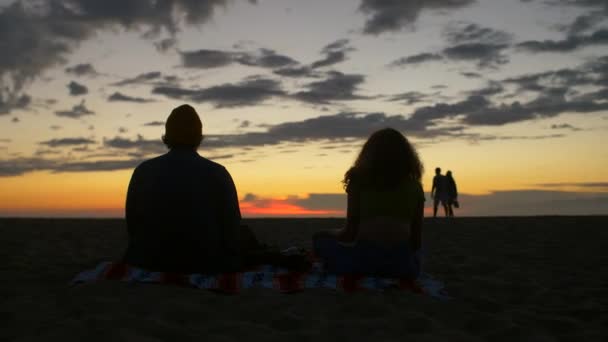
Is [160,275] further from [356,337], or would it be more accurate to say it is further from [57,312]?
[356,337]

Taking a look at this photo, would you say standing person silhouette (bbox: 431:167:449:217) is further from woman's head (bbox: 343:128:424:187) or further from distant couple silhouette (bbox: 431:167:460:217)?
woman's head (bbox: 343:128:424:187)

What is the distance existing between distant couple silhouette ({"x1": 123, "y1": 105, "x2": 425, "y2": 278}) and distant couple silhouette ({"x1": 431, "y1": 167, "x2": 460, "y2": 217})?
16289 millimetres

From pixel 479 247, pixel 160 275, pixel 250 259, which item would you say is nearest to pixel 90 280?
pixel 160 275

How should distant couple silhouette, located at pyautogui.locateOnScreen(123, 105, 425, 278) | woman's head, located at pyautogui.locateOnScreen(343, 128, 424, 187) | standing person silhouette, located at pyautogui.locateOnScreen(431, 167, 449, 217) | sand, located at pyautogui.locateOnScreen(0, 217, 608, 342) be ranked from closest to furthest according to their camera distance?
sand, located at pyautogui.locateOnScreen(0, 217, 608, 342)
woman's head, located at pyautogui.locateOnScreen(343, 128, 424, 187)
distant couple silhouette, located at pyautogui.locateOnScreen(123, 105, 425, 278)
standing person silhouette, located at pyautogui.locateOnScreen(431, 167, 449, 217)

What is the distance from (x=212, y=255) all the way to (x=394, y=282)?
174cm

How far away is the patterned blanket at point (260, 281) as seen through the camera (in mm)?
5371

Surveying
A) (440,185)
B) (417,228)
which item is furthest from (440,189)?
(417,228)

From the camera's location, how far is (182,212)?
5430 mm

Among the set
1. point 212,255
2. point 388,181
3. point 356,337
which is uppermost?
point 388,181

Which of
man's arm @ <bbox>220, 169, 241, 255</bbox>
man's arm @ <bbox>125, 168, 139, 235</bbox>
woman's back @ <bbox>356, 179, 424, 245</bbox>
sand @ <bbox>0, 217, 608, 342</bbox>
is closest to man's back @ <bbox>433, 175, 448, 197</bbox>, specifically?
sand @ <bbox>0, 217, 608, 342</bbox>

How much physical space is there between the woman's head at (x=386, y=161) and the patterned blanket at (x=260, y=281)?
0.95 meters

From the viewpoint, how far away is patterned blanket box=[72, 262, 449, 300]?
17.6 ft

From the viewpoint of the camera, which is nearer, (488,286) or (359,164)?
(359,164)

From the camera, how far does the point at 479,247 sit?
387 inches
